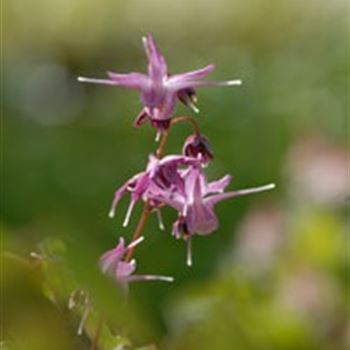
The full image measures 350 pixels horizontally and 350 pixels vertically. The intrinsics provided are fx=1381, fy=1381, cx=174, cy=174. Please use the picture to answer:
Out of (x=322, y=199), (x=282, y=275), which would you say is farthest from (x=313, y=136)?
(x=282, y=275)

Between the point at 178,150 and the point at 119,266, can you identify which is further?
the point at 178,150

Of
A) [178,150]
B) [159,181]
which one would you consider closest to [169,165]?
[159,181]

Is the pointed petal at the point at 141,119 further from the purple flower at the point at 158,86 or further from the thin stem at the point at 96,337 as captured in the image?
the thin stem at the point at 96,337

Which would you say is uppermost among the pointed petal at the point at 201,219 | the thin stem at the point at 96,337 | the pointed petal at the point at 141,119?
the pointed petal at the point at 141,119

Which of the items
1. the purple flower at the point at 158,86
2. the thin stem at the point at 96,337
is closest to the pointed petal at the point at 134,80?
the purple flower at the point at 158,86

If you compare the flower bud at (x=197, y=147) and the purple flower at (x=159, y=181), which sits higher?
the flower bud at (x=197, y=147)

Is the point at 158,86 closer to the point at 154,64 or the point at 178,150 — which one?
the point at 154,64

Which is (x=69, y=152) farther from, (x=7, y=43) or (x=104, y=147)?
(x=7, y=43)
